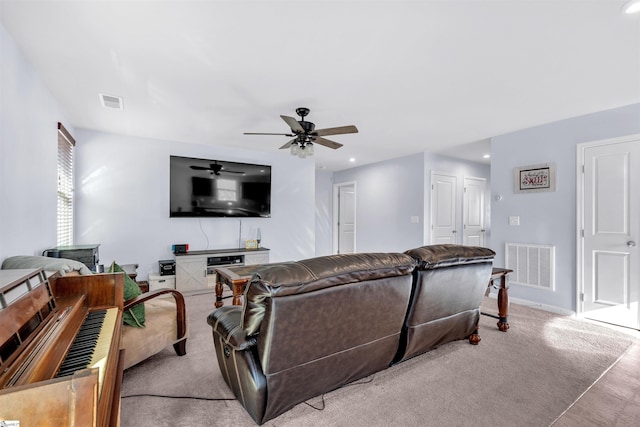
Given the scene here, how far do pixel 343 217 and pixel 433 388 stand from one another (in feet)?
18.5


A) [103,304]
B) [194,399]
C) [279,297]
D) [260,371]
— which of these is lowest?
[194,399]

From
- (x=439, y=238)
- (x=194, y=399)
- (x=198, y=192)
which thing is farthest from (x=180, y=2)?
(x=439, y=238)

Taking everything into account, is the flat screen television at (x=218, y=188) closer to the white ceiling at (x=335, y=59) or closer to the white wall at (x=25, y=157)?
the white ceiling at (x=335, y=59)

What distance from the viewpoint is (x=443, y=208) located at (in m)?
5.56

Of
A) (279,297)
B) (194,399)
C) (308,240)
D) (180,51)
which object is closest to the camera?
(279,297)

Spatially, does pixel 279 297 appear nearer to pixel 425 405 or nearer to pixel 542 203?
pixel 425 405

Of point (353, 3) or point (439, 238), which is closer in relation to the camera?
point (353, 3)

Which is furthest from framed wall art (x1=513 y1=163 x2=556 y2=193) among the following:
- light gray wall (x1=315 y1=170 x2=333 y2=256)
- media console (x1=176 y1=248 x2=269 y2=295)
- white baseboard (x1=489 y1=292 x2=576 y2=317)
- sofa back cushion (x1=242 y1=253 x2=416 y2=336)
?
light gray wall (x1=315 y1=170 x2=333 y2=256)

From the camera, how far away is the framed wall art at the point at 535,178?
3707mm

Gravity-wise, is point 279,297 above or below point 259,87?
below

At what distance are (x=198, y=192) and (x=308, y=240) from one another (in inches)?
90.3

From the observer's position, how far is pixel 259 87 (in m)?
2.74

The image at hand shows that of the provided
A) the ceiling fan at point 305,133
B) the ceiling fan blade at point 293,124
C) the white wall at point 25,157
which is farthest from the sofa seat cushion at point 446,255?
the white wall at point 25,157

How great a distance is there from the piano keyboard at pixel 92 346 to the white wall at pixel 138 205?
3.32 meters
